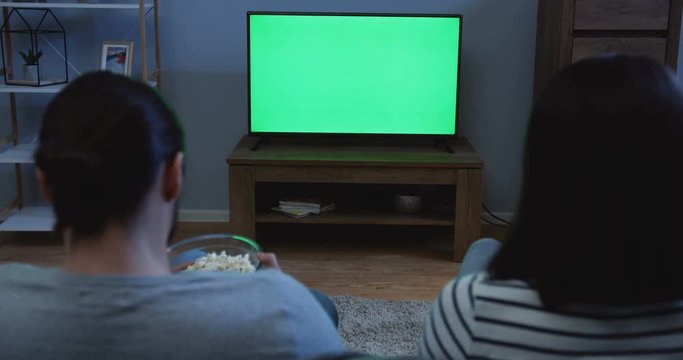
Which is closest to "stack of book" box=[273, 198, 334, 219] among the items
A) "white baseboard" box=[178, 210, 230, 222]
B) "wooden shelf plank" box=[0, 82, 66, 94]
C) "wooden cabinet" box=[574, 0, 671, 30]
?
"white baseboard" box=[178, 210, 230, 222]

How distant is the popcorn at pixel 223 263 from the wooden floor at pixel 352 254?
4.26ft

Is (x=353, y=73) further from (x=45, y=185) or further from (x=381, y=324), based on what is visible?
(x=45, y=185)

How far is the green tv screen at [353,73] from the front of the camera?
137 inches

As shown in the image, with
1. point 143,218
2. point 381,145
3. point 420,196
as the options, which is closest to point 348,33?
point 381,145

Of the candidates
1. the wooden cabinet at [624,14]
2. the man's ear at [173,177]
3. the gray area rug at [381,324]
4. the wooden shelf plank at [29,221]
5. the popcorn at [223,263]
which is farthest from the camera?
the wooden shelf plank at [29,221]

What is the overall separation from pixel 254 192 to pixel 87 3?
1.09 m

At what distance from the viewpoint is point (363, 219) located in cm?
346

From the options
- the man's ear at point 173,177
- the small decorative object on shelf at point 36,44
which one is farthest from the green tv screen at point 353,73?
the man's ear at point 173,177

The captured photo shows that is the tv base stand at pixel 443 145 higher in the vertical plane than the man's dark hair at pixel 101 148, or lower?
lower

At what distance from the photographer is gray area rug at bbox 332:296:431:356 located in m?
2.52

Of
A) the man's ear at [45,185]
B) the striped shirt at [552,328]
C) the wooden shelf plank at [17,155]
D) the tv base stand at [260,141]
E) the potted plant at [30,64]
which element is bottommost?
the wooden shelf plank at [17,155]

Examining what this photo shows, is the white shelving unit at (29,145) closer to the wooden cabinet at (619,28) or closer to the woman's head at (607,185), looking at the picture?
the wooden cabinet at (619,28)

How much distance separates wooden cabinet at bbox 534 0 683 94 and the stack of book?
1.20 m

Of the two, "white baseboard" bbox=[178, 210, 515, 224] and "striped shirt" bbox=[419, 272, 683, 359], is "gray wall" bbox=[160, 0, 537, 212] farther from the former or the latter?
"striped shirt" bbox=[419, 272, 683, 359]
